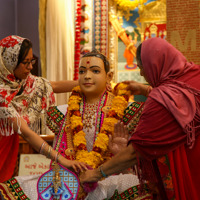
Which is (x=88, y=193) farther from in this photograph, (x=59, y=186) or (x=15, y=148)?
(x=15, y=148)

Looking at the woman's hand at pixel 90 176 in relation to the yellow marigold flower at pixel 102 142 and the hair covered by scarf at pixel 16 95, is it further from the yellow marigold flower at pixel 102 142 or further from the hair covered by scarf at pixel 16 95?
the hair covered by scarf at pixel 16 95

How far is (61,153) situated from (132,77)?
11.9ft

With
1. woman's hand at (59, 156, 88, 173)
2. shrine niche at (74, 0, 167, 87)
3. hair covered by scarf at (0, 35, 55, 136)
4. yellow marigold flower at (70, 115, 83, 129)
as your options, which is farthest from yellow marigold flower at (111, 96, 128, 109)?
shrine niche at (74, 0, 167, 87)

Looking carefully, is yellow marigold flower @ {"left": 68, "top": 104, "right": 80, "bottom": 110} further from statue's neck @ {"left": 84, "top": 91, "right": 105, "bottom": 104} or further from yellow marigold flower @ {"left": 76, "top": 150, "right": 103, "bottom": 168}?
yellow marigold flower @ {"left": 76, "top": 150, "right": 103, "bottom": 168}

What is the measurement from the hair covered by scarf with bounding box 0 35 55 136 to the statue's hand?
685mm

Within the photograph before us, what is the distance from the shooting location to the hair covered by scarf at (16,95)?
8.19ft

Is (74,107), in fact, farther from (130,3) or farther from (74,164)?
(130,3)

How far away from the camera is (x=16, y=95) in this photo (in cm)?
264

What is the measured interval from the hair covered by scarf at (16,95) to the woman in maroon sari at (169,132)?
0.93 m

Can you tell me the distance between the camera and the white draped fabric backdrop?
16.9ft

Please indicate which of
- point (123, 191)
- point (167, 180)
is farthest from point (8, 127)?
point (167, 180)

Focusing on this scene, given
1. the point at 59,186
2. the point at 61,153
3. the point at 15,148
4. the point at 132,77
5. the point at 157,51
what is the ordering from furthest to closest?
the point at 132,77 < the point at 15,148 < the point at 61,153 < the point at 59,186 < the point at 157,51

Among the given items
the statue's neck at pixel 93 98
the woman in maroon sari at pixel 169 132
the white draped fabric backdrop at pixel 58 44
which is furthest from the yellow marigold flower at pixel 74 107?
the white draped fabric backdrop at pixel 58 44

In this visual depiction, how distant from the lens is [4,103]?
2.49 m
